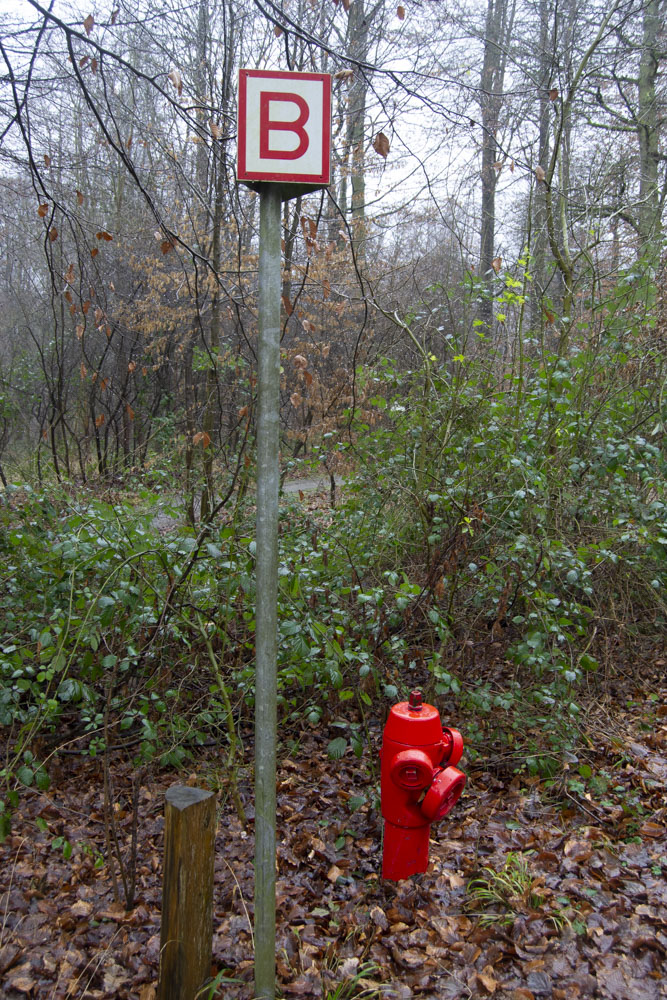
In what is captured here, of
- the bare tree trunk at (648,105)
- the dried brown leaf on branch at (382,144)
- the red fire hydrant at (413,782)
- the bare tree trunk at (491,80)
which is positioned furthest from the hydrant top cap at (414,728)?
the bare tree trunk at (648,105)

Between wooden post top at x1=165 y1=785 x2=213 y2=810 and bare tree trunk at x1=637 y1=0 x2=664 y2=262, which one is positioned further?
bare tree trunk at x1=637 y1=0 x2=664 y2=262

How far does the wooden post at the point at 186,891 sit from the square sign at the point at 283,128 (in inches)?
76.1

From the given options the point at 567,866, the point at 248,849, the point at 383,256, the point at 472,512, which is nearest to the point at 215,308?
the point at 383,256

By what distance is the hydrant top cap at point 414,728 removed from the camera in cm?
309

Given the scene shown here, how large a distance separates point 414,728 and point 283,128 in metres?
2.34

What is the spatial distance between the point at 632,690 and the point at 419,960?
9.66ft

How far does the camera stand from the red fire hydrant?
120 inches

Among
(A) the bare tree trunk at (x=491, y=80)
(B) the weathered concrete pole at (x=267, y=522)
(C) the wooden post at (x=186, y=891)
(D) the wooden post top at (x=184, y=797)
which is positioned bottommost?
(C) the wooden post at (x=186, y=891)

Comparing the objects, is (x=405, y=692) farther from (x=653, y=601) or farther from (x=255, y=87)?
(x=255, y=87)

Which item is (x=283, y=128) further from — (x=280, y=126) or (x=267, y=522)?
(x=267, y=522)

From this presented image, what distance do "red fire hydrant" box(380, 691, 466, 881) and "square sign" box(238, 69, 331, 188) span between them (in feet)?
7.07

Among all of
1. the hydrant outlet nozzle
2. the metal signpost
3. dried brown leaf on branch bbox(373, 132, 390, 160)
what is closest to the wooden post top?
the metal signpost

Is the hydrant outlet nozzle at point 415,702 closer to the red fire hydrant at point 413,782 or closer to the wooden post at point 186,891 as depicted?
the red fire hydrant at point 413,782

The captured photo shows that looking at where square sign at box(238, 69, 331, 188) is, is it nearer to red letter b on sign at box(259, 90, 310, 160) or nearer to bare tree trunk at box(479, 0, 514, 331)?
red letter b on sign at box(259, 90, 310, 160)
